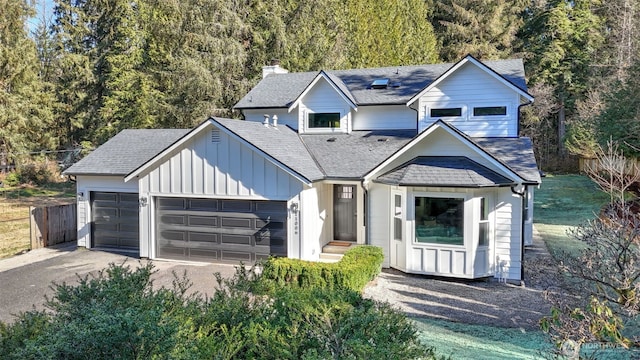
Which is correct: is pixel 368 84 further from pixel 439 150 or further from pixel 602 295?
pixel 602 295

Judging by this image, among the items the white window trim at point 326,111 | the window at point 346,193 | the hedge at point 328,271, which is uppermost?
the white window trim at point 326,111

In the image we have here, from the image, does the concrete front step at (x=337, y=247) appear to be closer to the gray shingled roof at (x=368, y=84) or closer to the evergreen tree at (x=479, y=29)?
the gray shingled roof at (x=368, y=84)

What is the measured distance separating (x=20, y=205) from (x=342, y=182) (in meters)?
22.3

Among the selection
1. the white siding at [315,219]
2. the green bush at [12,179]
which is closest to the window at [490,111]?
the white siding at [315,219]

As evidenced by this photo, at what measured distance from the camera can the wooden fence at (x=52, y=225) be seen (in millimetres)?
15531

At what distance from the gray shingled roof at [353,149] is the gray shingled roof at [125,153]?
5211mm

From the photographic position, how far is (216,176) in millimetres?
12938

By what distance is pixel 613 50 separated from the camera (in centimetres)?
3152

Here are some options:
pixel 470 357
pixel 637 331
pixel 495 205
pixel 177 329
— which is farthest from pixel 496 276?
pixel 177 329

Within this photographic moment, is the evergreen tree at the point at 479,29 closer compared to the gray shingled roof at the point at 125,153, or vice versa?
the gray shingled roof at the point at 125,153

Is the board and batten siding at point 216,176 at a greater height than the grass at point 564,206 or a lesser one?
greater

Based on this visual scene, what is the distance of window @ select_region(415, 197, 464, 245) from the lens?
1164 centimetres

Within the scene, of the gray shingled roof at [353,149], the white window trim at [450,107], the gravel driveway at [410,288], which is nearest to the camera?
the gravel driveway at [410,288]

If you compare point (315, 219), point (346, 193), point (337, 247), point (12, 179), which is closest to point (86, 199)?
point (315, 219)
